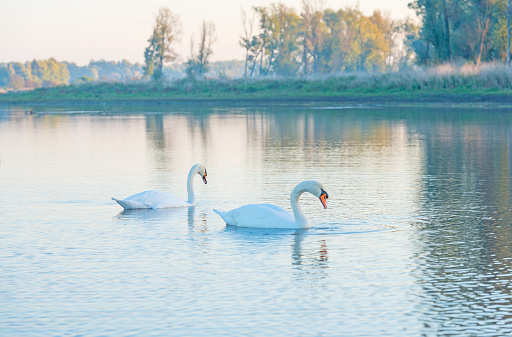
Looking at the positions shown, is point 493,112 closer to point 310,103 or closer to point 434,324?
point 310,103

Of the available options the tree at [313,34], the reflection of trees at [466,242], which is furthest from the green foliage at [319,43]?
the reflection of trees at [466,242]

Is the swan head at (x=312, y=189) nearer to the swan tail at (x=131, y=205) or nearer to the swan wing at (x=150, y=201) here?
the swan wing at (x=150, y=201)

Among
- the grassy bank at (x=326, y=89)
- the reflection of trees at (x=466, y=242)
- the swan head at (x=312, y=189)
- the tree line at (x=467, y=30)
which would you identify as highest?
the tree line at (x=467, y=30)

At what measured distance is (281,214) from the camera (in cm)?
1135

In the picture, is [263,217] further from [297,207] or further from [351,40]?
[351,40]

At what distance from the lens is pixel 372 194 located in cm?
1444

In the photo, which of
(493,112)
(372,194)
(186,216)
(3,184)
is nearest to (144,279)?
(186,216)

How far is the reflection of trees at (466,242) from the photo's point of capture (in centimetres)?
747

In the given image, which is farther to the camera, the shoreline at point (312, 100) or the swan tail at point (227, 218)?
the shoreline at point (312, 100)

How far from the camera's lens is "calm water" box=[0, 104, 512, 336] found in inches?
291

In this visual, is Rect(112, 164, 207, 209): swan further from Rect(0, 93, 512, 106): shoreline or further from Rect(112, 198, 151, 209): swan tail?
Rect(0, 93, 512, 106): shoreline

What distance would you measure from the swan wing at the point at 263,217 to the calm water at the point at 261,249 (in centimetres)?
20

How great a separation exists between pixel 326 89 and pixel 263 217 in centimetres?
5006

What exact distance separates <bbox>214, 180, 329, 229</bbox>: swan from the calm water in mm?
197
